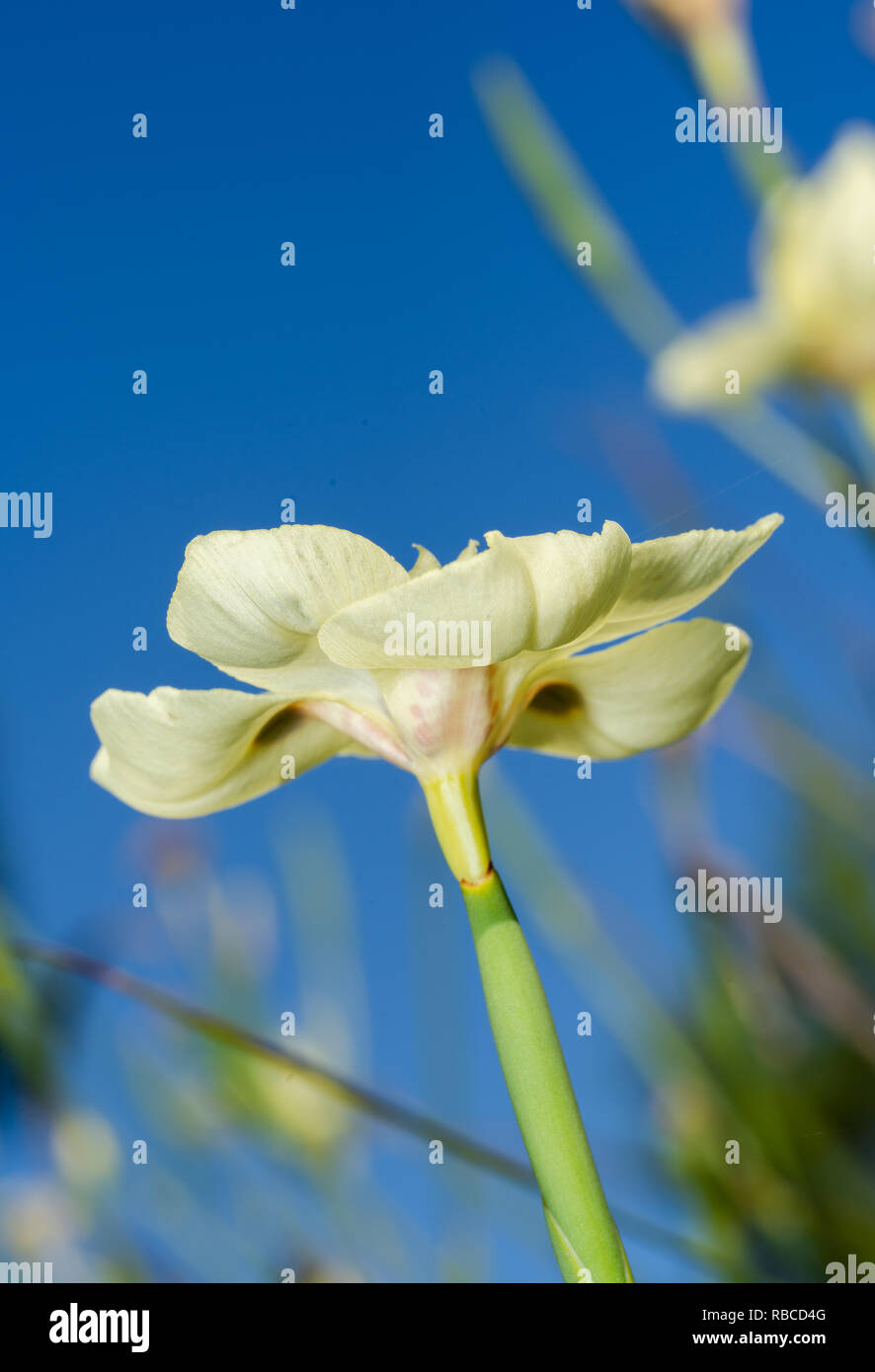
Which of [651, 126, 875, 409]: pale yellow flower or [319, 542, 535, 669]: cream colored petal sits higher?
[651, 126, 875, 409]: pale yellow flower

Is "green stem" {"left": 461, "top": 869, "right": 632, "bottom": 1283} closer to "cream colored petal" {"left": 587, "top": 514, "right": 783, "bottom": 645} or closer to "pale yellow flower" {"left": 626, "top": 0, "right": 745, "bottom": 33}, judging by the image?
"cream colored petal" {"left": 587, "top": 514, "right": 783, "bottom": 645}

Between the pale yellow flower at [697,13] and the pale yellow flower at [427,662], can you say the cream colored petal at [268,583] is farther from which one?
the pale yellow flower at [697,13]

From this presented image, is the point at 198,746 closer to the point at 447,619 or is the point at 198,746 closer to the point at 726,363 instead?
the point at 447,619

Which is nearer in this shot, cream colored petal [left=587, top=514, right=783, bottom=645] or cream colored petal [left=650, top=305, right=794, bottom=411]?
cream colored petal [left=587, top=514, right=783, bottom=645]

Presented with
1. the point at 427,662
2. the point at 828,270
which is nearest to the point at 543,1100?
the point at 427,662

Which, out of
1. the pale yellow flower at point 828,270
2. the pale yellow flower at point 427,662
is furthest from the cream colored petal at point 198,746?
the pale yellow flower at point 828,270

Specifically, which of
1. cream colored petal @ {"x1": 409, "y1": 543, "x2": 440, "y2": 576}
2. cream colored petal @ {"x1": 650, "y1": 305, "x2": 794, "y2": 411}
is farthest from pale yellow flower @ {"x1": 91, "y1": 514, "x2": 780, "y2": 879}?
cream colored petal @ {"x1": 650, "y1": 305, "x2": 794, "y2": 411}
